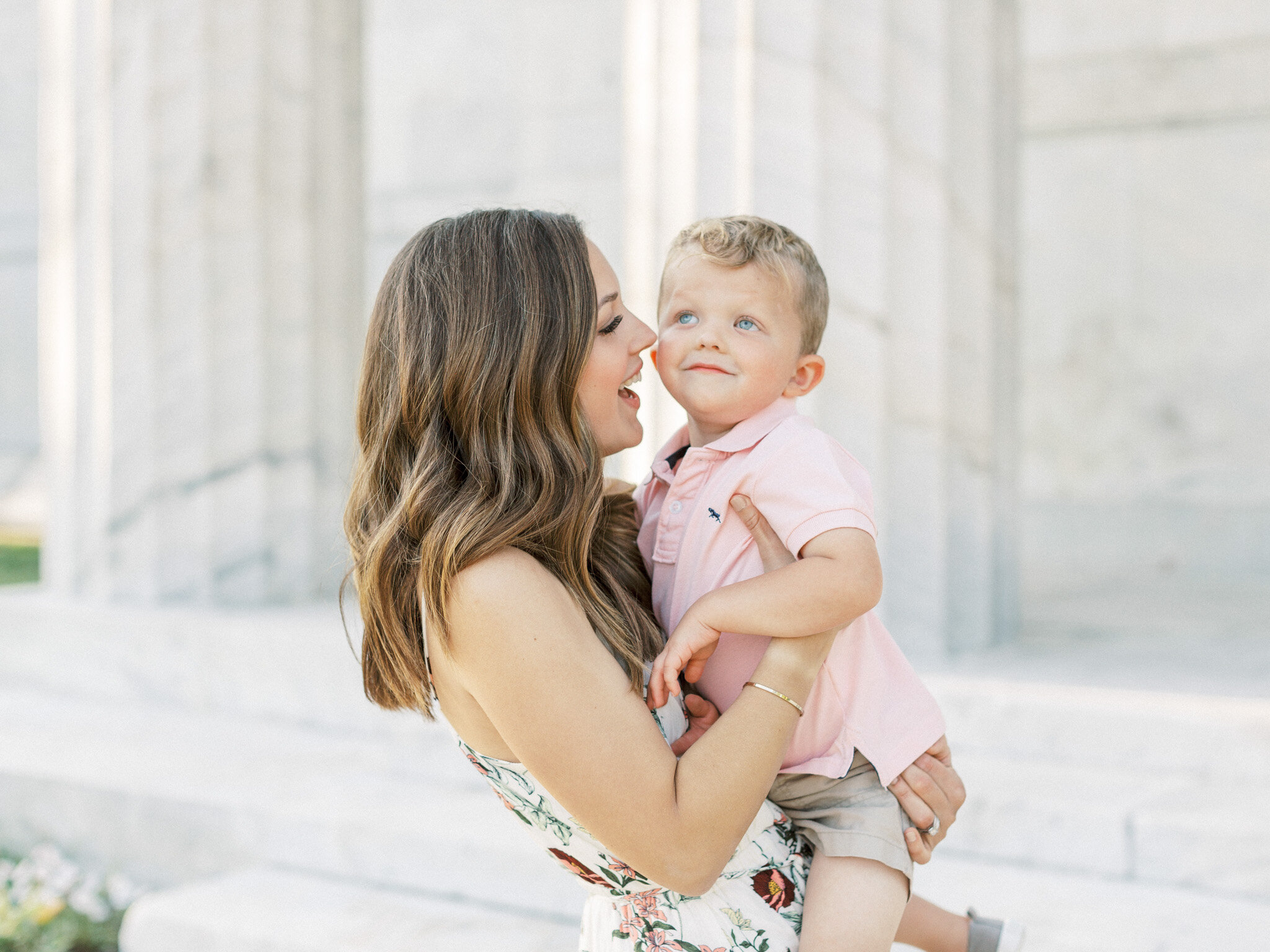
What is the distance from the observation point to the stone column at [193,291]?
5.69 m

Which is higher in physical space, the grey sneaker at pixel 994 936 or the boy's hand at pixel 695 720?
the boy's hand at pixel 695 720

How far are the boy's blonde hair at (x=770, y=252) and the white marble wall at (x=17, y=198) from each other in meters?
13.6

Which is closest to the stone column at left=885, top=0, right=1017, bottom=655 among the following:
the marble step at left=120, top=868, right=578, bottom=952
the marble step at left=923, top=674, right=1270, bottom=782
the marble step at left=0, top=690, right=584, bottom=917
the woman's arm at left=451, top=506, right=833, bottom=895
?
the marble step at left=923, top=674, right=1270, bottom=782

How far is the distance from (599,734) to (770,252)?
0.84 metres

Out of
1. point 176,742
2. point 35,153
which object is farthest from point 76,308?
point 35,153

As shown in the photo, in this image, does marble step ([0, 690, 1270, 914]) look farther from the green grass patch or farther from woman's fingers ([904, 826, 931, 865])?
the green grass patch

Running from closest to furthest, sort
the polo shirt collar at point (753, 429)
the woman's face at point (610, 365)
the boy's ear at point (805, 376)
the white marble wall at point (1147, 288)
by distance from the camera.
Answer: the woman's face at point (610, 365)
the polo shirt collar at point (753, 429)
the boy's ear at point (805, 376)
the white marble wall at point (1147, 288)

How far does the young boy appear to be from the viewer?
5.81ft

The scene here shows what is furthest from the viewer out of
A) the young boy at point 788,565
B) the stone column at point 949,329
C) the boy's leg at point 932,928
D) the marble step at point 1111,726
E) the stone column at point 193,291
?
the stone column at point 193,291

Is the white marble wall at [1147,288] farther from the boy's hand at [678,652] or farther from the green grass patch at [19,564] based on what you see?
the boy's hand at [678,652]

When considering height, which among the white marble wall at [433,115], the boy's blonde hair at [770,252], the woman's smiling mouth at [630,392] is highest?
the white marble wall at [433,115]

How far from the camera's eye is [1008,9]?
5266 millimetres

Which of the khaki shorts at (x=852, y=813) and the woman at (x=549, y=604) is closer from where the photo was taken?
the woman at (x=549, y=604)

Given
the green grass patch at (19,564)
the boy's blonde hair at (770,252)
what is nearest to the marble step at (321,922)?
the boy's blonde hair at (770,252)
